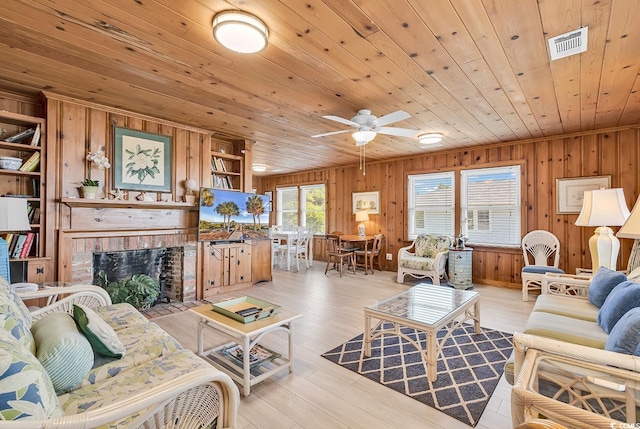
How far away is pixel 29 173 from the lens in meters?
2.97

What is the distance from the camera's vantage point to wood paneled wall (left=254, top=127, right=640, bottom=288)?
13.6 ft

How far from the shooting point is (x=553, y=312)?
239cm

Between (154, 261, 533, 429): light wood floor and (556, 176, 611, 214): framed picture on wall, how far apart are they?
5.36 feet

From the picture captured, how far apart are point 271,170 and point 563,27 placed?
265 inches

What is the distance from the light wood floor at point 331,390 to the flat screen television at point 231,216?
1189 millimetres

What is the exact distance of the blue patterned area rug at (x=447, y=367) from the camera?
1.97 m

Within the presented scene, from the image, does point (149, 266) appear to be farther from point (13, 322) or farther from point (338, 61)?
point (338, 61)

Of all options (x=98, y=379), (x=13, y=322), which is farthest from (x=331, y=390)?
(x=13, y=322)

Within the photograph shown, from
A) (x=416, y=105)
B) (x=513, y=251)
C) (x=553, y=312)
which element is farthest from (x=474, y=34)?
(x=513, y=251)

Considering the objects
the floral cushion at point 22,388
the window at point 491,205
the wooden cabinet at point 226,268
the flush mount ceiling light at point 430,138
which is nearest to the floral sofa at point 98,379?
the floral cushion at point 22,388

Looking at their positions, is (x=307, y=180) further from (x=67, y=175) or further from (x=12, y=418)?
(x=12, y=418)

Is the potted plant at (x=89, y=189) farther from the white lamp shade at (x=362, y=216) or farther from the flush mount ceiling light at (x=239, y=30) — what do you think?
the white lamp shade at (x=362, y=216)

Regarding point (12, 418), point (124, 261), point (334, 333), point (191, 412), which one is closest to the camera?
point (12, 418)

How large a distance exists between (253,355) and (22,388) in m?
1.67
